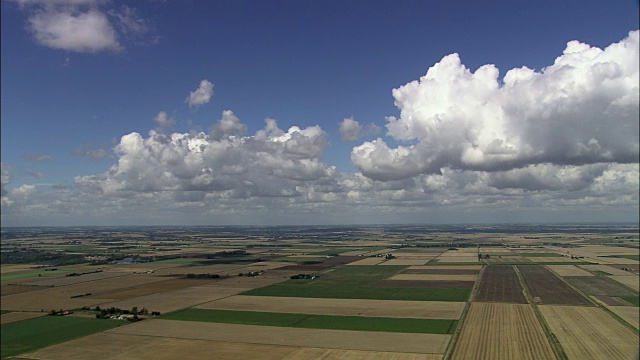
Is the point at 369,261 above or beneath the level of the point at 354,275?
above

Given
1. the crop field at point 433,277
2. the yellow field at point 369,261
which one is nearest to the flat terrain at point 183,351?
the crop field at point 433,277

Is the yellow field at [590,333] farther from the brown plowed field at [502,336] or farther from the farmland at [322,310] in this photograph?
the brown plowed field at [502,336]

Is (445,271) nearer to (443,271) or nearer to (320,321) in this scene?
(443,271)

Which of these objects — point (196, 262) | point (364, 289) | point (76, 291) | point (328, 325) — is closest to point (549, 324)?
point (328, 325)

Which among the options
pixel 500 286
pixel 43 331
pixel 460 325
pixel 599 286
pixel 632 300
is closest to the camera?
pixel 43 331

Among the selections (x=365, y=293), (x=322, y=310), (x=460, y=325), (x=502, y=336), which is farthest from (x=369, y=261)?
(x=502, y=336)

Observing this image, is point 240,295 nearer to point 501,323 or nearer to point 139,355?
point 139,355
